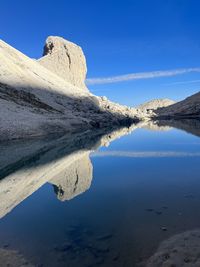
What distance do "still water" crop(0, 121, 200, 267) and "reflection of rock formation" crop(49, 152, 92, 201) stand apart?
0.30ft

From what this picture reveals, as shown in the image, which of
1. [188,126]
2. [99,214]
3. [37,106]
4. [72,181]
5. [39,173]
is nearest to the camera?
[99,214]

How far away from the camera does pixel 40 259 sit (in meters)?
15.4

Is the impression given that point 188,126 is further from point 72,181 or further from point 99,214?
point 99,214

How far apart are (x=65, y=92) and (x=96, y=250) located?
534ft

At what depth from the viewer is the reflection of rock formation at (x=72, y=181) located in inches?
1163

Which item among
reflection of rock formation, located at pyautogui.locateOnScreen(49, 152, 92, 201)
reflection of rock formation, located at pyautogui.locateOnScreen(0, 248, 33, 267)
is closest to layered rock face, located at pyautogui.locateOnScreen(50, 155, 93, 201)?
reflection of rock formation, located at pyautogui.locateOnScreen(49, 152, 92, 201)

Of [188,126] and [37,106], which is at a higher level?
[37,106]

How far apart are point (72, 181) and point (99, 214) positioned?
39.3 feet

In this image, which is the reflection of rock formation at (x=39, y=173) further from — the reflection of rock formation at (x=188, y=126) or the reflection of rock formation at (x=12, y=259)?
the reflection of rock formation at (x=188, y=126)

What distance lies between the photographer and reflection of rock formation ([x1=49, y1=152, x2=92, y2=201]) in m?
29.5

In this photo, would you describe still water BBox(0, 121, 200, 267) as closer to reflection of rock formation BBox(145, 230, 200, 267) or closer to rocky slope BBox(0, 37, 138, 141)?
reflection of rock formation BBox(145, 230, 200, 267)

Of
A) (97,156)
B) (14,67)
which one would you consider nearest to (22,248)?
(97,156)

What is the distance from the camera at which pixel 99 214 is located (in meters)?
22.4

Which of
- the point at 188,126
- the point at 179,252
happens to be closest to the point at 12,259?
the point at 179,252
